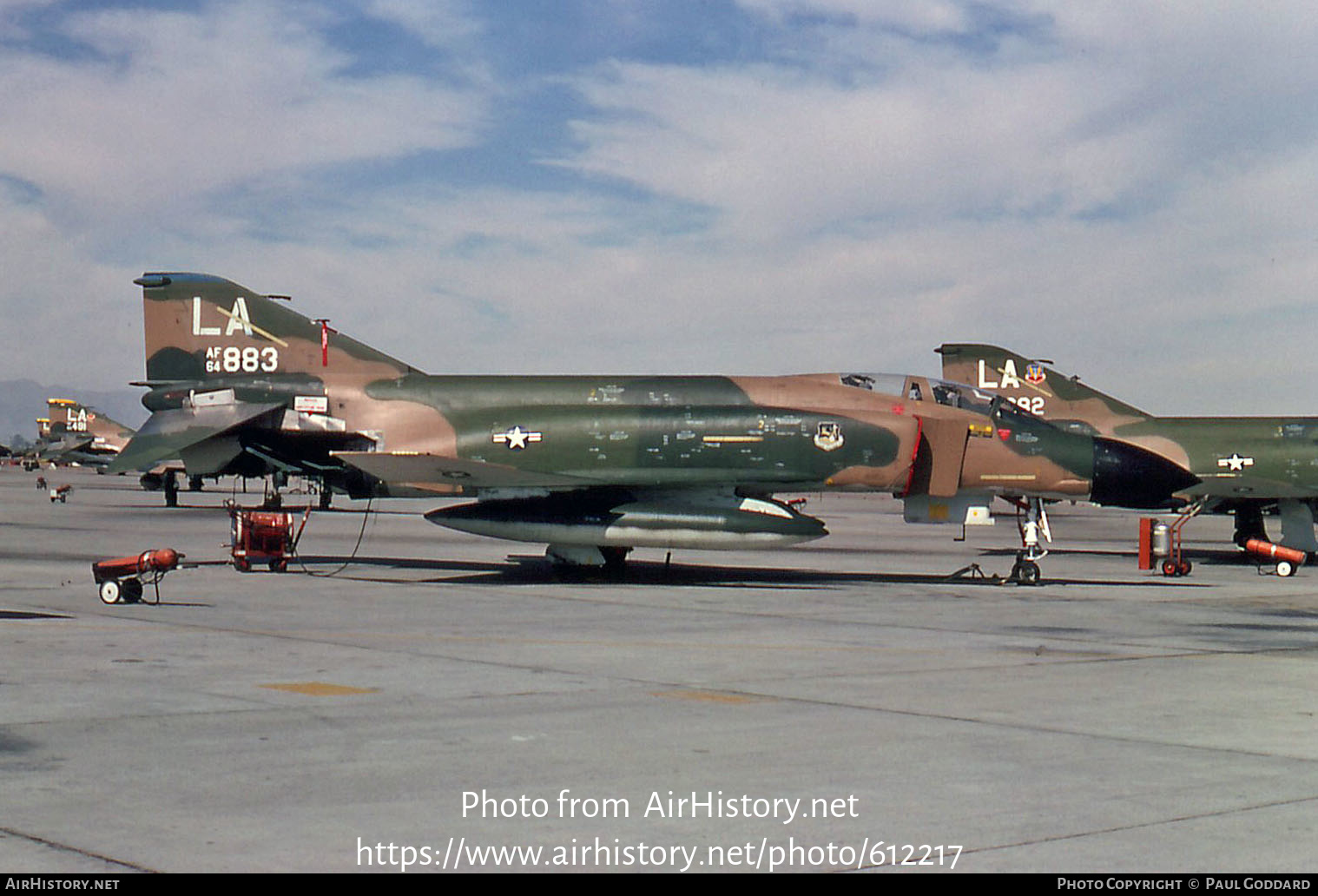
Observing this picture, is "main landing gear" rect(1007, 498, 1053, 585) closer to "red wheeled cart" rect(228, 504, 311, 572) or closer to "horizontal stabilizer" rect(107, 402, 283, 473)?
"red wheeled cart" rect(228, 504, 311, 572)

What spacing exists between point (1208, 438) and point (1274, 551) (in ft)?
15.4

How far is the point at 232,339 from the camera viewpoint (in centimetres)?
2395

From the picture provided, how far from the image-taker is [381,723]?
8961mm

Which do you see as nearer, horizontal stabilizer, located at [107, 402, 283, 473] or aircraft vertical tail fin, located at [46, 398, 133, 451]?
horizontal stabilizer, located at [107, 402, 283, 473]

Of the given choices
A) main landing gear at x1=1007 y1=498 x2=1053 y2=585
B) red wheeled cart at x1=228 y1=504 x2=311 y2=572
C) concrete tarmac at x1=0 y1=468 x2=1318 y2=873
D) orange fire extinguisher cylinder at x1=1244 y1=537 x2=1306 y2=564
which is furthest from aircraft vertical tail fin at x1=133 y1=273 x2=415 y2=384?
orange fire extinguisher cylinder at x1=1244 y1=537 x2=1306 y2=564

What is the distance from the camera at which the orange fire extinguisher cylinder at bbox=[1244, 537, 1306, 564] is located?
24797 millimetres

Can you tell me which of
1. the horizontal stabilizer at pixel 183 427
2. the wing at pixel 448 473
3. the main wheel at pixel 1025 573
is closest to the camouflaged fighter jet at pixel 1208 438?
the main wheel at pixel 1025 573

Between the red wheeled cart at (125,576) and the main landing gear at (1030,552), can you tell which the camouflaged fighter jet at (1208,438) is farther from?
the red wheeled cart at (125,576)

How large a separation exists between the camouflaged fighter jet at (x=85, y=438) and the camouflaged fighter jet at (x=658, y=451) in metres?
48.6

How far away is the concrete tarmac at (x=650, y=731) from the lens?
6.04m

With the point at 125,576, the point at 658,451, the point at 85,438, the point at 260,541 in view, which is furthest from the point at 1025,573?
the point at 85,438

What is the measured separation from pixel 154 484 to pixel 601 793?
208 feet

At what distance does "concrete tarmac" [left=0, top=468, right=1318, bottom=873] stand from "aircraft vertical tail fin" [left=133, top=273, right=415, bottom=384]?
557cm

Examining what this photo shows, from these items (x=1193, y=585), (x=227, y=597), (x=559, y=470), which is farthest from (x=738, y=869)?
(x=1193, y=585)
